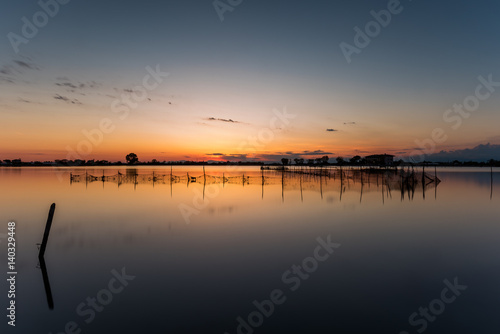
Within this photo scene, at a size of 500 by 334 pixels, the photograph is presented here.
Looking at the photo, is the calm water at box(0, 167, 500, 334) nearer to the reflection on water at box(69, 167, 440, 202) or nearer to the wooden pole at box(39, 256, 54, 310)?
the wooden pole at box(39, 256, 54, 310)

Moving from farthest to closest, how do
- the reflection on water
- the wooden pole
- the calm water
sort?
Result: the reflection on water → the wooden pole → the calm water

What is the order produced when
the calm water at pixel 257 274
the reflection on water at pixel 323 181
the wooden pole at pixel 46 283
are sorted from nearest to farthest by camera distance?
the calm water at pixel 257 274 → the wooden pole at pixel 46 283 → the reflection on water at pixel 323 181

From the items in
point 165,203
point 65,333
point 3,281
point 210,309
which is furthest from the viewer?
point 165,203

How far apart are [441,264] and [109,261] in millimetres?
13582

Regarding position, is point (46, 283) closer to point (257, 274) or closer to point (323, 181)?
point (257, 274)

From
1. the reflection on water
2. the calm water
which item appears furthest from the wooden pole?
the reflection on water

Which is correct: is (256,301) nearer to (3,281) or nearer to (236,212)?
(3,281)

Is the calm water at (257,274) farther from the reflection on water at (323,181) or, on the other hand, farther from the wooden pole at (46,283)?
the reflection on water at (323,181)

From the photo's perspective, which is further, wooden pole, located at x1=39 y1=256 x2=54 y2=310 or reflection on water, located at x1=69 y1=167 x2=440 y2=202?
reflection on water, located at x1=69 y1=167 x2=440 y2=202

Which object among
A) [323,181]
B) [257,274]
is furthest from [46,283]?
[323,181]

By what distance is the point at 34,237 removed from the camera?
1641 centimetres

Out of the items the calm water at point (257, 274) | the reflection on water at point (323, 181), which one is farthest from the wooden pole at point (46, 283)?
the reflection on water at point (323, 181)

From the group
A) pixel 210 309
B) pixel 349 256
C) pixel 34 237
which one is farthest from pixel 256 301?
pixel 34 237

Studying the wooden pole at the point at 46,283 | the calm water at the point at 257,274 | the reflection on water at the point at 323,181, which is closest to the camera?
the calm water at the point at 257,274
